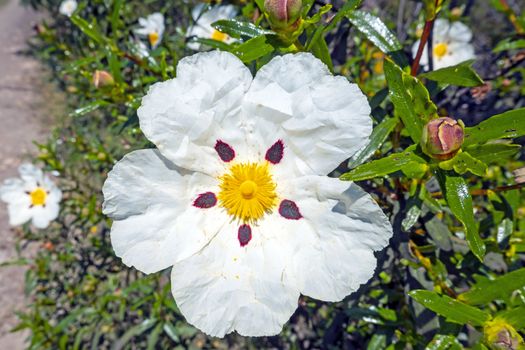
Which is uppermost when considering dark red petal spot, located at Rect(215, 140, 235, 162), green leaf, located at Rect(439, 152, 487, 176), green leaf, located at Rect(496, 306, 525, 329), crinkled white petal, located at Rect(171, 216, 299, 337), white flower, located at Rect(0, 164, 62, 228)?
green leaf, located at Rect(439, 152, 487, 176)

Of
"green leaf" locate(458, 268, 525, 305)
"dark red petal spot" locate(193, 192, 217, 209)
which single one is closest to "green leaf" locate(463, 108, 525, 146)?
"green leaf" locate(458, 268, 525, 305)

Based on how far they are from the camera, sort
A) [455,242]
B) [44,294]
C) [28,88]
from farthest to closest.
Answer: [28,88]
[44,294]
[455,242]

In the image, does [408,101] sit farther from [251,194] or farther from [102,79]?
[102,79]

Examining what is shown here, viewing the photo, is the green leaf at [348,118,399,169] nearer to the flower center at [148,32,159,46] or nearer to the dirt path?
the flower center at [148,32,159,46]

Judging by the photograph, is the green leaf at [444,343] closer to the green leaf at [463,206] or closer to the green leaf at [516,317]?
the green leaf at [516,317]

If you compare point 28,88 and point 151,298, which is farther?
point 28,88

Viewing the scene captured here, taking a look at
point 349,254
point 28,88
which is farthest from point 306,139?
point 28,88

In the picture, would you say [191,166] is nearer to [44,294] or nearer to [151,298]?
[151,298]
